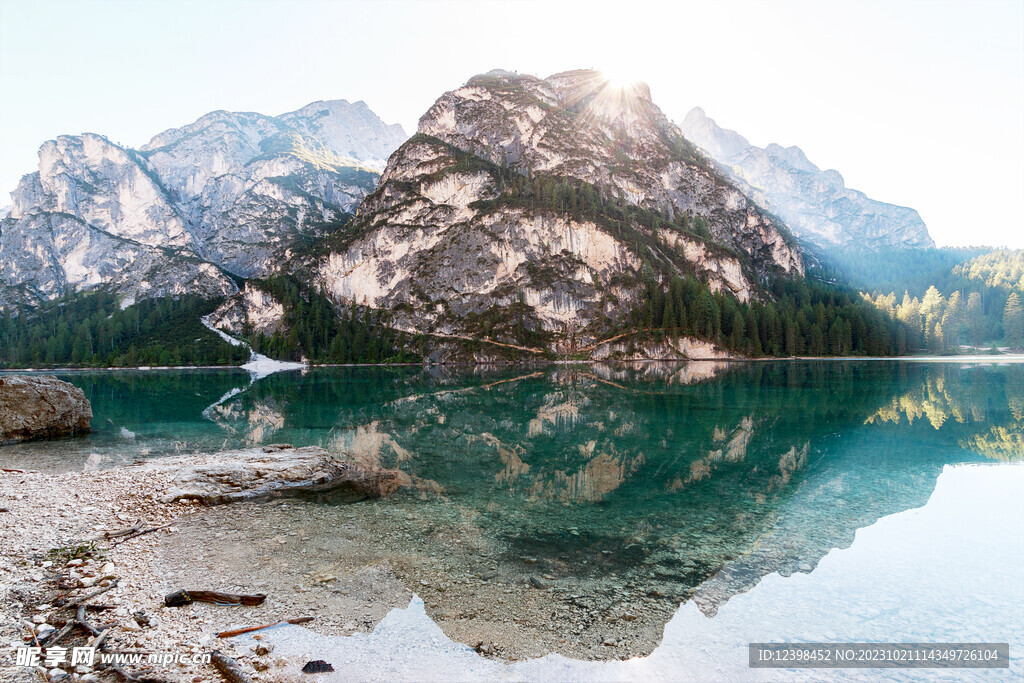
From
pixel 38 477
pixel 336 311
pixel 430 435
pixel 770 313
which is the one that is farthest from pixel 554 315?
pixel 38 477

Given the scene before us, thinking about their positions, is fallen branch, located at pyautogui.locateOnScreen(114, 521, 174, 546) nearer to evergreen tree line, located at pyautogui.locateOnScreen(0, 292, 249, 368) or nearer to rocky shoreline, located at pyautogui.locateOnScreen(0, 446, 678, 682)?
rocky shoreline, located at pyautogui.locateOnScreen(0, 446, 678, 682)

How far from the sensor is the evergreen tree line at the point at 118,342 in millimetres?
152250

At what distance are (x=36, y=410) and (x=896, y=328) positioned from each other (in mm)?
165772

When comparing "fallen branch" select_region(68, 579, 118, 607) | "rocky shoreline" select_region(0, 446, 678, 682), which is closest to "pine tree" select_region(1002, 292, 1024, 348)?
"rocky shoreline" select_region(0, 446, 678, 682)

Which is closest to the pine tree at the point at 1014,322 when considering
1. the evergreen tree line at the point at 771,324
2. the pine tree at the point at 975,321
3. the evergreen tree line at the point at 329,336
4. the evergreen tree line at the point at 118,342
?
the pine tree at the point at 975,321

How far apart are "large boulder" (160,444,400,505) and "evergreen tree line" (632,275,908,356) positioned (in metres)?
128

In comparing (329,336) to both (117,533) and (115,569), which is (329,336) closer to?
(117,533)

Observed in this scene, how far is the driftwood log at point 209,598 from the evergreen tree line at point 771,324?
136254 millimetres

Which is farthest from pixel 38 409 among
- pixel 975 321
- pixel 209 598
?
pixel 975 321

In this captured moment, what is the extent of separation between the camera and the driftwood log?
9094 mm

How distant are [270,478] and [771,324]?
456ft

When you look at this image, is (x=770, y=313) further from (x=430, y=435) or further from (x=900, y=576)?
(x=900, y=576)

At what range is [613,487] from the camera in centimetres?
1770

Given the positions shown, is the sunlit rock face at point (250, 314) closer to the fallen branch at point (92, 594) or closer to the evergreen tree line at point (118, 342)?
the evergreen tree line at point (118, 342)
